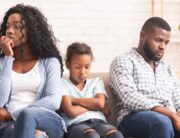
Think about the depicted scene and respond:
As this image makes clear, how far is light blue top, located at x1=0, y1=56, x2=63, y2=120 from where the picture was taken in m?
2.30

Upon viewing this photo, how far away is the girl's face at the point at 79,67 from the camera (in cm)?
257

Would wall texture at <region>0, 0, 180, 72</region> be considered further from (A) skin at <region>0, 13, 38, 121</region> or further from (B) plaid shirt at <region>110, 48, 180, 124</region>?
(A) skin at <region>0, 13, 38, 121</region>

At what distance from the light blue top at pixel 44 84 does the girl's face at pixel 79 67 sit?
0.11m

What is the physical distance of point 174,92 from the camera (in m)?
2.84

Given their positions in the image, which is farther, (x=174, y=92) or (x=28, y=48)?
(x=174, y=92)

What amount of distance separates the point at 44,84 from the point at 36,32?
0.31 meters

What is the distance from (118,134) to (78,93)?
405mm

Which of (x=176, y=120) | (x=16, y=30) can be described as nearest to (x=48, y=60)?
(x=16, y=30)

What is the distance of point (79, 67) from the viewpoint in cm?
258

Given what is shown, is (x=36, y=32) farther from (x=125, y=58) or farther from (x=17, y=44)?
(x=125, y=58)

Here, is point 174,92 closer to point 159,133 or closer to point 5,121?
point 159,133

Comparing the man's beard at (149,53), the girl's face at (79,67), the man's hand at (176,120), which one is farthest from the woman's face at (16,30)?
the man's hand at (176,120)

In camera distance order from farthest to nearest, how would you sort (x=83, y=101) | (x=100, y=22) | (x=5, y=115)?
(x=100, y=22) → (x=83, y=101) → (x=5, y=115)

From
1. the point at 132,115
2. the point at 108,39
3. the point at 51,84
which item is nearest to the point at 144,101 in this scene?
the point at 132,115
